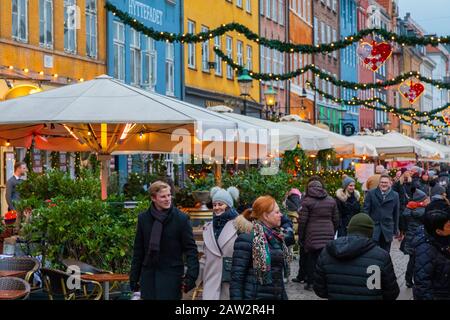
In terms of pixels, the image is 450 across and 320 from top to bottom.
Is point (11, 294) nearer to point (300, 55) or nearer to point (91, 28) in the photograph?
point (91, 28)

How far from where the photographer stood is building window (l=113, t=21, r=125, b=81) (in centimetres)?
3108

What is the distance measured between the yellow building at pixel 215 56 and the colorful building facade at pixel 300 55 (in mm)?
6776

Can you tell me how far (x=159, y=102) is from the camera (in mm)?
12797

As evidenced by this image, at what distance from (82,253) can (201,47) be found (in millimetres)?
28272

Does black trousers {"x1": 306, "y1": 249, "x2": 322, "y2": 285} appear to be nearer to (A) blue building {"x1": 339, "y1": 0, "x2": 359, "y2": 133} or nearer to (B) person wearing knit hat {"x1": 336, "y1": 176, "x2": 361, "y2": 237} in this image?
(B) person wearing knit hat {"x1": 336, "y1": 176, "x2": 361, "y2": 237}

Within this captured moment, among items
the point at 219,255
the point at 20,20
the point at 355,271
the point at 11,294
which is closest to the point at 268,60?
the point at 20,20

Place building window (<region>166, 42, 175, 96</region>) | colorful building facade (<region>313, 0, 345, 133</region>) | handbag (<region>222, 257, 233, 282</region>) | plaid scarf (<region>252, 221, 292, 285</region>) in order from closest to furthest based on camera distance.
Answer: plaid scarf (<region>252, 221, 292, 285</region>) < handbag (<region>222, 257, 233, 282</region>) < building window (<region>166, 42, 175, 96</region>) < colorful building facade (<region>313, 0, 345, 133</region>)

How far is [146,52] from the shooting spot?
1336 inches

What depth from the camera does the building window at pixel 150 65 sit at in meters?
33.8

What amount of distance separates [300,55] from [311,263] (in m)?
44.8

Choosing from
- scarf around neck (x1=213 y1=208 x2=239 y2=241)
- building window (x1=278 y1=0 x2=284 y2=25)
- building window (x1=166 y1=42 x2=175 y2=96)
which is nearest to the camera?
scarf around neck (x1=213 y1=208 x2=239 y2=241)

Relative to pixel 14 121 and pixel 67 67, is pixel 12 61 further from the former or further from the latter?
pixel 14 121

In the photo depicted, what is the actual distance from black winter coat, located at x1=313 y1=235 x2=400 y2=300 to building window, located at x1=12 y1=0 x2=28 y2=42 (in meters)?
18.1

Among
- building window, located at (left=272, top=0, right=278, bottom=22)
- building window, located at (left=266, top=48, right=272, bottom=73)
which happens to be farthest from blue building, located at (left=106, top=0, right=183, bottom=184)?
building window, located at (left=272, top=0, right=278, bottom=22)
